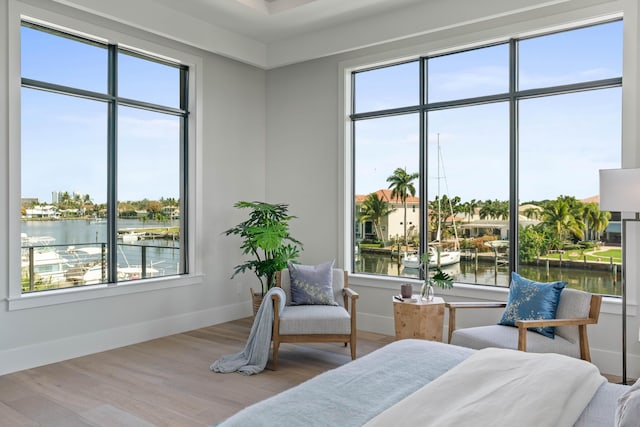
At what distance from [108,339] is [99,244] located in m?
0.89

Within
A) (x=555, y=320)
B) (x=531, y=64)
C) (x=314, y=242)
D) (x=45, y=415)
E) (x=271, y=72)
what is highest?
(x=271, y=72)

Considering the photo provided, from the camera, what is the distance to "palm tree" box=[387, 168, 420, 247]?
17.3ft

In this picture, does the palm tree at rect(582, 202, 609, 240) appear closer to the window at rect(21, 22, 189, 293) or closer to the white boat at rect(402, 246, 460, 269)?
the white boat at rect(402, 246, 460, 269)

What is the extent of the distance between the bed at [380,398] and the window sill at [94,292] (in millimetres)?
3090

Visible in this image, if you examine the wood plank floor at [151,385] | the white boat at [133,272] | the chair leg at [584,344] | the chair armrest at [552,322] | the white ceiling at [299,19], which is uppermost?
the white ceiling at [299,19]

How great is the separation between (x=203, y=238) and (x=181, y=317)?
89cm

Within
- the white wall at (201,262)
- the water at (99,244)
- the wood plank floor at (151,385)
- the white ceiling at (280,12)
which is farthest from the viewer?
the white ceiling at (280,12)

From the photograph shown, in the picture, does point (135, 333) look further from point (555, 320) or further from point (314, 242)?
point (555, 320)

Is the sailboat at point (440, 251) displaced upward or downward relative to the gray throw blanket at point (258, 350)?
upward

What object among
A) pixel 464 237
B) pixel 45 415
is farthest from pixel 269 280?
pixel 45 415

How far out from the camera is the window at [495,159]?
13.8ft

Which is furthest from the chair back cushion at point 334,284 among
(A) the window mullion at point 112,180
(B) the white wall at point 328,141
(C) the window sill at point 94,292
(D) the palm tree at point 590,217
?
(D) the palm tree at point 590,217

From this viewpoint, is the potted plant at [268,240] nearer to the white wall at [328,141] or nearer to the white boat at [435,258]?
the white wall at [328,141]

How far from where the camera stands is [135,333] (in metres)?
4.84
